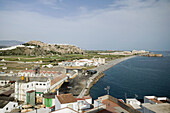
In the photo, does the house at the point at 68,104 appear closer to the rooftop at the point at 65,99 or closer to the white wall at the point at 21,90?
the rooftop at the point at 65,99

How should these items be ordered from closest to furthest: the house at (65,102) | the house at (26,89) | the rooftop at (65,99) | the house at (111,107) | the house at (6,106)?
the house at (111,107) → the house at (65,102) → the rooftop at (65,99) → the house at (6,106) → the house at (26,89)

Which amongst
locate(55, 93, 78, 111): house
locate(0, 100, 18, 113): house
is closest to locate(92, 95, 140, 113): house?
locate(55, 93, 78, 111): house

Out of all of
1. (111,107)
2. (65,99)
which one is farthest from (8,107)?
(111,107)

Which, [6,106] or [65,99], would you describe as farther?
[6,106]

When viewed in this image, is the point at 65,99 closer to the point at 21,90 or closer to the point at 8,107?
the point at 8,107

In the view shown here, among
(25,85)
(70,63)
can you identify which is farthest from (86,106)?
(70,63)

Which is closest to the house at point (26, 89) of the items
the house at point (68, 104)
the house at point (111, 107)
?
the house at point (68, 104)

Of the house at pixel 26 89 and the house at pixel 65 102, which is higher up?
the house at pixel 65 102

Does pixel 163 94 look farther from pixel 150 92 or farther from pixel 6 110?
pixel 6 110

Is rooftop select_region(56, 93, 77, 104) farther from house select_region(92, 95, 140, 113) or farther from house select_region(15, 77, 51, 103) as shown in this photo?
house select_region(15, 77, 51, 103)

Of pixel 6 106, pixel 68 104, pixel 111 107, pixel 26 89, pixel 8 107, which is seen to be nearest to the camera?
pixel 111 107

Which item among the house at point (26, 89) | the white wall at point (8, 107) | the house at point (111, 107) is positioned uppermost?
the house at point (111, 107)

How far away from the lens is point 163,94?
2875cm

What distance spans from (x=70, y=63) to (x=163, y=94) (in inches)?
1574
